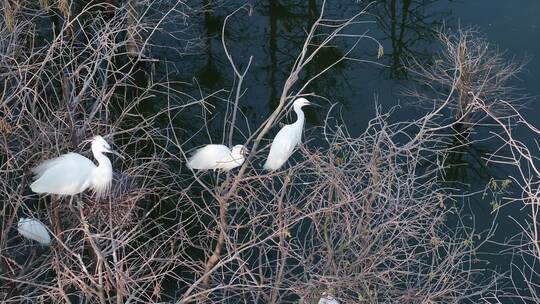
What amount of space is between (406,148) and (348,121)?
6971 mm

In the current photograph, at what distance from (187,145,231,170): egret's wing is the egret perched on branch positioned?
106 centimetres

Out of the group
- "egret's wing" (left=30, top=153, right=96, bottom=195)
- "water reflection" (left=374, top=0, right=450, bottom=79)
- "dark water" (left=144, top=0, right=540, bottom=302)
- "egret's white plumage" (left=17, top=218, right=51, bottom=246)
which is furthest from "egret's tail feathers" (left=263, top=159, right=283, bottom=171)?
"water reflection" (left=374, top=0, right=450, bottom=79)

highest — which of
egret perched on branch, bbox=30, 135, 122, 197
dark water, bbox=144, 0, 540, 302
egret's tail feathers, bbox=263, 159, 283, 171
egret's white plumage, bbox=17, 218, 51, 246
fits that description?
egret perched on branch, bbox=30, 135, 122, 197

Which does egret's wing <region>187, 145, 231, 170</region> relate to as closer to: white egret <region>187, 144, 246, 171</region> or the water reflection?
white egret <region>187, 144, 246, 171</region>

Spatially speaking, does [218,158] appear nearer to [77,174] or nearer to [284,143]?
[284,143]

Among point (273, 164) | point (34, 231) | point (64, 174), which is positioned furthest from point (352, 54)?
point (64, 174)

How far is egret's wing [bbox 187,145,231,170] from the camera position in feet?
27.3

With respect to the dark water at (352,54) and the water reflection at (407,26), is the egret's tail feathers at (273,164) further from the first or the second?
the water reflection at (407,26)

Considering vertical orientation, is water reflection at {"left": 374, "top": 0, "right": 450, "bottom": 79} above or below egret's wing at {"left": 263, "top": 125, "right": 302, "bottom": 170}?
below

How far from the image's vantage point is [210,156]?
8.48 m

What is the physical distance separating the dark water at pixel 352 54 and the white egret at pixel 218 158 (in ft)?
12.9

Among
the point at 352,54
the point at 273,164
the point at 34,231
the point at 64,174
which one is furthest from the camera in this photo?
the point at 352,54

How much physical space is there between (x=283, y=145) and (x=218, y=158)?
0.76 metres

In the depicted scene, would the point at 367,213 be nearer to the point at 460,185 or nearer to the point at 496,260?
the point at 496,260
